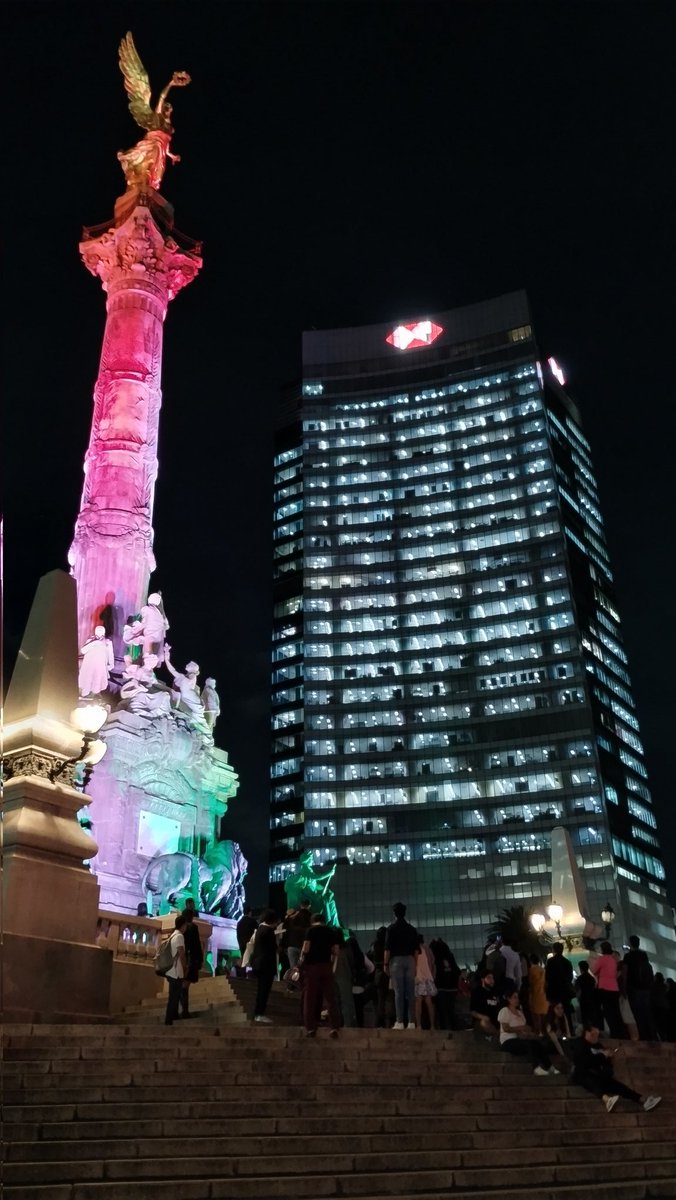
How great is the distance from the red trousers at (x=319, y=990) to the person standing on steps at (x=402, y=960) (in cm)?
177

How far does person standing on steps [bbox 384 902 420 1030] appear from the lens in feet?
43.7

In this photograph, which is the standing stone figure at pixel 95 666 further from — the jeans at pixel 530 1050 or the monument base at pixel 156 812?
the jeans at pixel 530 1050

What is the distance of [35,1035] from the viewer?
10.2 metres

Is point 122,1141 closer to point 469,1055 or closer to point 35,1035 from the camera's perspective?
point 35,1035

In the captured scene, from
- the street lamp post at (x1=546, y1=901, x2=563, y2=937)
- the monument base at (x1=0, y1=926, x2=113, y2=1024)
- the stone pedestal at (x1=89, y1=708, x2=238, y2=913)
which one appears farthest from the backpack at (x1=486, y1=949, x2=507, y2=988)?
the stone pedestal at (x1=89, y1=708, x2=238, y2=913)

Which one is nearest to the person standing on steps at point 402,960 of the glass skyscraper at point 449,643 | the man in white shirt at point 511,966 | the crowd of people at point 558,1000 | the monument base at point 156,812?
the crowd of people at point 558,1000

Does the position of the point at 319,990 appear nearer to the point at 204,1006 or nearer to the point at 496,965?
the point at 496,965

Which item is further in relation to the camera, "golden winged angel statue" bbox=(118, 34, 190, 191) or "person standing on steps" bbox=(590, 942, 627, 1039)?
"golden winged angel statue" bbox=(118, 34, 190, 191)

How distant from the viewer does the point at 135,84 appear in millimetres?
46219

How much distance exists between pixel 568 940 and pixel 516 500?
78056 mm

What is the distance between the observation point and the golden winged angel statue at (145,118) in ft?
146

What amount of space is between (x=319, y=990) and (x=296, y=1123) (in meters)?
3.46

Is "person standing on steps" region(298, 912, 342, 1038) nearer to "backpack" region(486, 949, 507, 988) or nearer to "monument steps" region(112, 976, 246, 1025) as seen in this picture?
"monument steps" region(112, 976, 246, 1025)

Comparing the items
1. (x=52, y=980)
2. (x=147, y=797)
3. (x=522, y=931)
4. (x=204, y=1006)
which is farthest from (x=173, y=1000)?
(x=522, y=931)
